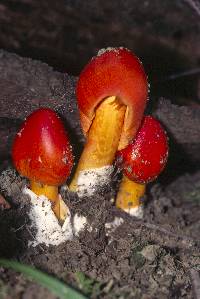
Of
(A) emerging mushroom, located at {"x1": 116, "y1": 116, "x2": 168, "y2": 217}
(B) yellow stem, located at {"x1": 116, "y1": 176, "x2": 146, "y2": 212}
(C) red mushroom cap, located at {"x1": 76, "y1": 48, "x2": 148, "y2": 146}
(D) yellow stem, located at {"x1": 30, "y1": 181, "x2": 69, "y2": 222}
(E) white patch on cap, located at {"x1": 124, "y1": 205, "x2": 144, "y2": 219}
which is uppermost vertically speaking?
(C) red mushroom cap, located at {"x1": 76, "y1": 48, "x2": 148, "y2": 146}

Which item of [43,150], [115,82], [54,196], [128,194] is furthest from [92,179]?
[115,82]

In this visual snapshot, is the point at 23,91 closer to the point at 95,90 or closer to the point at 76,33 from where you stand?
the point at 95,90

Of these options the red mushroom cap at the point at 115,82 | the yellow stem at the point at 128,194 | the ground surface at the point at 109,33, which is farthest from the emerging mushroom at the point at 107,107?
the ground surface at the point at 109,33

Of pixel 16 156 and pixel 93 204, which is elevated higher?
pixel 16 156

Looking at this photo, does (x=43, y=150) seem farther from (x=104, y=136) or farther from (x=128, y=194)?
(x=128, y=194)

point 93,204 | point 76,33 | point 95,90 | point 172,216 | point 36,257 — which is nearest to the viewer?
point 95,90

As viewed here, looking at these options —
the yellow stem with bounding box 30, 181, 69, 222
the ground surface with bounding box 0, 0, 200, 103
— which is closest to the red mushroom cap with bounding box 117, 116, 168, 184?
the yellow stem with bounding box 30, 181, 69, 222

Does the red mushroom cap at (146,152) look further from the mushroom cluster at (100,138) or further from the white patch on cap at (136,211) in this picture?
the white patch on cap at (136,211)

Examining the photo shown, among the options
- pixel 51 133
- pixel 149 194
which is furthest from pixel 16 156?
pixel 149 194

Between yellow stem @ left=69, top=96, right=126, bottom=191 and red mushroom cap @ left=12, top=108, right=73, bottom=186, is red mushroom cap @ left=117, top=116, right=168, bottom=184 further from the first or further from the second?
red mushroom cap @ left=12, top=108, right=73, bottom=186
